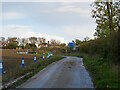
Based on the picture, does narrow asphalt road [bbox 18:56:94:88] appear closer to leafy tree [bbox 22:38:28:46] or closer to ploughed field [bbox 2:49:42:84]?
ploughed field [bbox 2:49:42:84]

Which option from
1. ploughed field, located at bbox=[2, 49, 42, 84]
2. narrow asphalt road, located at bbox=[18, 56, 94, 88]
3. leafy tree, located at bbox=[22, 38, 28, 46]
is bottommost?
narrow asphalt road, located at bbox=[18, 56, 94, 88]

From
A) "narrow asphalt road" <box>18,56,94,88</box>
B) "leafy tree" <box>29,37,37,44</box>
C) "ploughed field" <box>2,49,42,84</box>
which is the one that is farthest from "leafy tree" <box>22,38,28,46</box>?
"narrow asphalt road" <box>18,56,94,88</box>

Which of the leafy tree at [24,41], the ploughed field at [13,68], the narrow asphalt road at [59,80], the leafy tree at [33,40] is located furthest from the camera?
the leafy tree at [33,40]

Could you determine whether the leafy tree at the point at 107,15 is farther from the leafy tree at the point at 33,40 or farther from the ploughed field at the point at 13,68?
the leafy tree at the point at 33,40

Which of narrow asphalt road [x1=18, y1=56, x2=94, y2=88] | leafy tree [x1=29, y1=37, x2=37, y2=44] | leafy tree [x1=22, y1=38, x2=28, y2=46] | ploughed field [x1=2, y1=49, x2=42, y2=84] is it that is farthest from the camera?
leafy tree [x1=29, y1=37, x2=37, y2=44]

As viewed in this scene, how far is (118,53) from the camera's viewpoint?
9.56 meters

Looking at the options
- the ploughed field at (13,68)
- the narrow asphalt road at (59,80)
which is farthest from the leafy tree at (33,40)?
the narrow asphalt road at (59,80)

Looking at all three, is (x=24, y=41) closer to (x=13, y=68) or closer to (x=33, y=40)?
(x=33, y=40)

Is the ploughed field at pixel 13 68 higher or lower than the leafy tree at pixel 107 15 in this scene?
lower

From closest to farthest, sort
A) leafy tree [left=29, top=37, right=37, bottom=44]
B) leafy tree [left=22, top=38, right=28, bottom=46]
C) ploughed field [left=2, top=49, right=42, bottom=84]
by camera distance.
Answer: ploughed field [left=2, top=49, right=42, bottom=84], leafy tree [left=22, top=38, right=28, bottom=46], leafy tree [left=29, top=37, right=37, bottom=44]

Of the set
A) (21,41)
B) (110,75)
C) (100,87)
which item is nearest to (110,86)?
(100,87)

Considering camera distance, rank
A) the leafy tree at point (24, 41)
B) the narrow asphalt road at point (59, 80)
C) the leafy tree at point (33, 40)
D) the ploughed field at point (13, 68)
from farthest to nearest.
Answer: the leafy tree at point (33, 40), the leafy tree at point (24, 41), the ploughed field at point (13, 68), the narrow asphalt road at point (59, 80)

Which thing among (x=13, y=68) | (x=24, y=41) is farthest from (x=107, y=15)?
(x=24, y=41)

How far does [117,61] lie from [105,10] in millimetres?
12873
